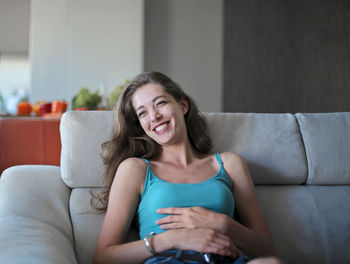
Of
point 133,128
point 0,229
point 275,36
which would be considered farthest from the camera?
point 275,36

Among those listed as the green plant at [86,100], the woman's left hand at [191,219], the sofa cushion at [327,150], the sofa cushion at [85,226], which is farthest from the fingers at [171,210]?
the green plant at [86,100]

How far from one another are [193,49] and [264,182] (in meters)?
3.89

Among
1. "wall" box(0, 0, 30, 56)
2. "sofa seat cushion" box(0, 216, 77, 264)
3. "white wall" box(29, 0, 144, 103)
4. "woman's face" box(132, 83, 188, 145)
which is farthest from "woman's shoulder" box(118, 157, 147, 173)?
"wall" box(0, 0, 30, 56)

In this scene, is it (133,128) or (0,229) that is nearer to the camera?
(0,229)

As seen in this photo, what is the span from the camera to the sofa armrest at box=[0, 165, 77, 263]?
103cm

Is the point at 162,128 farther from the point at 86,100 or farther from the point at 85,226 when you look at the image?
the point at 86,100

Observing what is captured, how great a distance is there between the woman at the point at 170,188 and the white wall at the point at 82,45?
325 cm

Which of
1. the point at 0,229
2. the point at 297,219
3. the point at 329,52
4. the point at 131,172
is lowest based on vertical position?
the point at 297,219

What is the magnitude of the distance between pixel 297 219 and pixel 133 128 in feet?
2.67

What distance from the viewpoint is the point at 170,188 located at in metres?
1.32

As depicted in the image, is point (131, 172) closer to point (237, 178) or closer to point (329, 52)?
point (237, 178)

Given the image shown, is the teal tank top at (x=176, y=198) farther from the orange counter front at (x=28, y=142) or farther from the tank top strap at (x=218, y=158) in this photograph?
the orange counter front at (x=28, y=142)

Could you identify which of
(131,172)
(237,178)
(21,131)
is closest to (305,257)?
(237,178)

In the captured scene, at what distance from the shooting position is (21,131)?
1.79 metres
